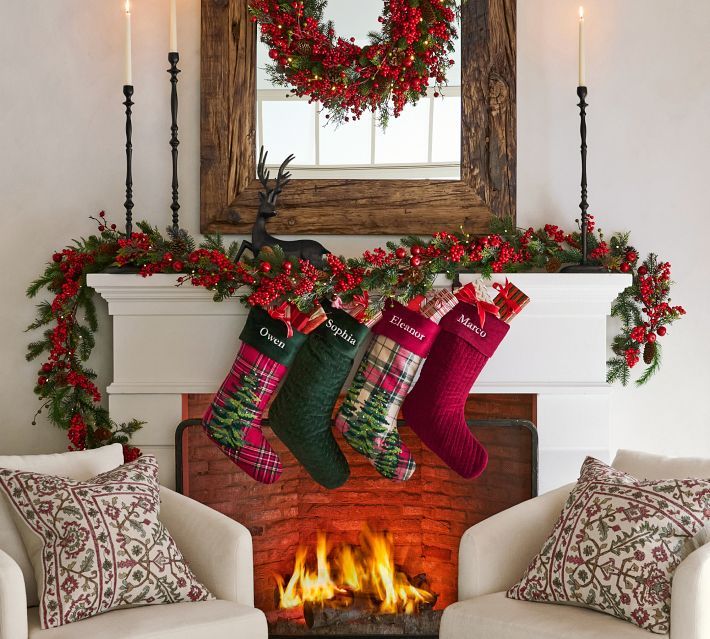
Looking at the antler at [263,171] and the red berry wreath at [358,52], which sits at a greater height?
the red berry wreath at [358,52]

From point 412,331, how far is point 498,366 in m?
0.33

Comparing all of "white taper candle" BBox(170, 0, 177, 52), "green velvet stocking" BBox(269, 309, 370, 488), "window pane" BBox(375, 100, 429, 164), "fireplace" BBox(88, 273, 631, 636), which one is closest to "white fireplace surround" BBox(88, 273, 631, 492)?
"fireplace" BBox(88, 273, 631, 636)

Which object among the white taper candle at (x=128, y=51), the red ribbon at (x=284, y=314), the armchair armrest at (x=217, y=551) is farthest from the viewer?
the white taper candle at (x=128, y=51)

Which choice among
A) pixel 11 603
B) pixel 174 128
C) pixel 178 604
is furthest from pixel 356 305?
pixel 11 603

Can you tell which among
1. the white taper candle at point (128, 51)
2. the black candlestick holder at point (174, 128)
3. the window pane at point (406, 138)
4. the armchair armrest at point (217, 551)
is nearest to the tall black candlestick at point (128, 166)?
the white taper candle at point (128, 51)

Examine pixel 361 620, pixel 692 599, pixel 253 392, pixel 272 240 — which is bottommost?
pixel 361 620

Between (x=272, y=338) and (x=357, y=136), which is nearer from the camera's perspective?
(x=272, y=338)

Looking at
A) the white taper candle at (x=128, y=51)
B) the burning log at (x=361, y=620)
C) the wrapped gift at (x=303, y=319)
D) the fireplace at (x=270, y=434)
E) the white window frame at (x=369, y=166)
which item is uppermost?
the white taper candle at (x=128, y=51)

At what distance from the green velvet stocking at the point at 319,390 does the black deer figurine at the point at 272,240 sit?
176 millimetres

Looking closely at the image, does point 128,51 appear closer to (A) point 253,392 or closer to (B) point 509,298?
(A) point 253,392

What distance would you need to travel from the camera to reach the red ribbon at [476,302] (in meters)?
2.14

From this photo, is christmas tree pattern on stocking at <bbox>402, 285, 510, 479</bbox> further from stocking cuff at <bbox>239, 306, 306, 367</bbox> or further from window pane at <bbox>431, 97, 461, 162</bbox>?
window pane at <bbox>431, 97, 461, 162</bbox>

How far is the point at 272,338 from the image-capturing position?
212cm

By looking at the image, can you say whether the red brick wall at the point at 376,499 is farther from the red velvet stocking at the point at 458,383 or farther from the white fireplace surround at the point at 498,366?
the red velvet stocking at the point at 458,383
